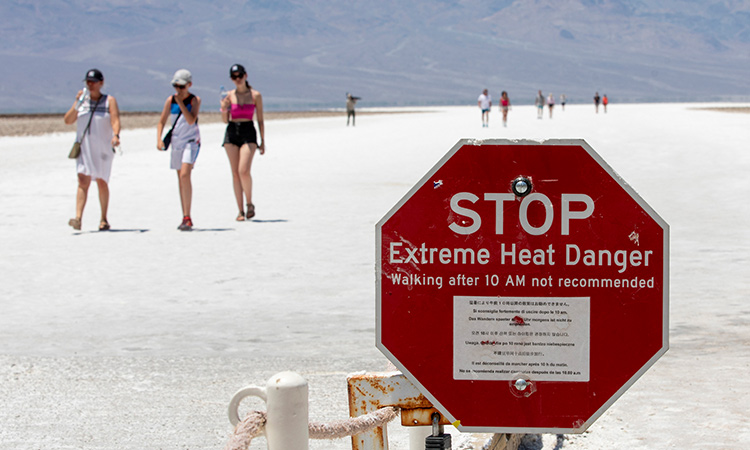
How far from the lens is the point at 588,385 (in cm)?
291

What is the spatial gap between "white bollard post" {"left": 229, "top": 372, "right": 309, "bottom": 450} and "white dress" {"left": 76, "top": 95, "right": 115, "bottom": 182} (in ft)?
28.8

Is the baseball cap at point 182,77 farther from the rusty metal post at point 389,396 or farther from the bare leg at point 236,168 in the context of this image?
the rusty metal post at point 389,396

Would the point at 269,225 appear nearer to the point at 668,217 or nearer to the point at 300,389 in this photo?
the point at 668,217

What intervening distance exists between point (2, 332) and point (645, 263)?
470cm

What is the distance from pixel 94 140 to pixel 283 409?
8.87 meters

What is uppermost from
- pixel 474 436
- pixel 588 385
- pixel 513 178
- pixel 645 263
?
pixel 513 178

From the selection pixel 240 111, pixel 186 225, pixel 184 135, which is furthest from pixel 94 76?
pixel 186 225

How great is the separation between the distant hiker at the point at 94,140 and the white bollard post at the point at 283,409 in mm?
8673

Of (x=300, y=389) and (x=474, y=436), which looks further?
(x=474, y=436)

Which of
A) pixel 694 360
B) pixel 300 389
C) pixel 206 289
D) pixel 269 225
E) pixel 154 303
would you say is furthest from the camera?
pixel 269 225

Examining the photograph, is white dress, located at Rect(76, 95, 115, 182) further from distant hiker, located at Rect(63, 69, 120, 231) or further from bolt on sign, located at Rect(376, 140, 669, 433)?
bolt on sign, located at Rect(376, 140, 669, 433)

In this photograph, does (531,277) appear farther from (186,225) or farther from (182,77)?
(182,77)

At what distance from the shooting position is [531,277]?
2.90 metres

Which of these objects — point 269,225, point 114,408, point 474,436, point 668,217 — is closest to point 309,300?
point 114,408
